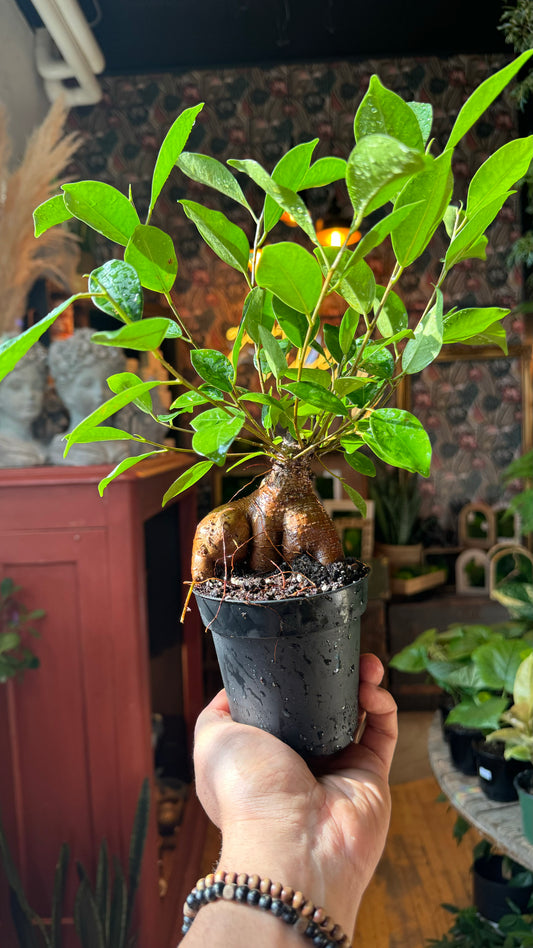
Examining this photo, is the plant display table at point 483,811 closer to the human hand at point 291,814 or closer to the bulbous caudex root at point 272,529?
the human hand at point 291,814

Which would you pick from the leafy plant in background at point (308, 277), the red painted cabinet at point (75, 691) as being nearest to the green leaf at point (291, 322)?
the leafy plant in background at point (308, 277)

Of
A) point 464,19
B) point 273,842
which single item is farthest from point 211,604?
point 464,19

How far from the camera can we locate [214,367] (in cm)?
55

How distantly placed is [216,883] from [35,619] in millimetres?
1307

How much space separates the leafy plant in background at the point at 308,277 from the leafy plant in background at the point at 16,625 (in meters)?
1.23

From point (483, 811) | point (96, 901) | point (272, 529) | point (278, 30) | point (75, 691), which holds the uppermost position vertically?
point (278, 30)

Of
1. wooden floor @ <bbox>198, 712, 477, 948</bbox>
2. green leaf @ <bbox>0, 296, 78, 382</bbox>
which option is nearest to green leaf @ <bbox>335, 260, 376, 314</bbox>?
green leaf @ <bbox>0, 296, 78, 382</bbox>

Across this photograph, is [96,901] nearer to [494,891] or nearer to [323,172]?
[494,891]

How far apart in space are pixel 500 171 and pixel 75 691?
1.70 meters

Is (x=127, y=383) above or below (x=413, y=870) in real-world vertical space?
above

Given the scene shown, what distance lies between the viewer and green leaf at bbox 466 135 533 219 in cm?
46

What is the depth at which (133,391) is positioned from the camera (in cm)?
48

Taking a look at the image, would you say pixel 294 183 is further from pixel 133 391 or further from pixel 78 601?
pixel 78 601

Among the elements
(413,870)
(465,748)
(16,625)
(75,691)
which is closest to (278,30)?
(16,625)
